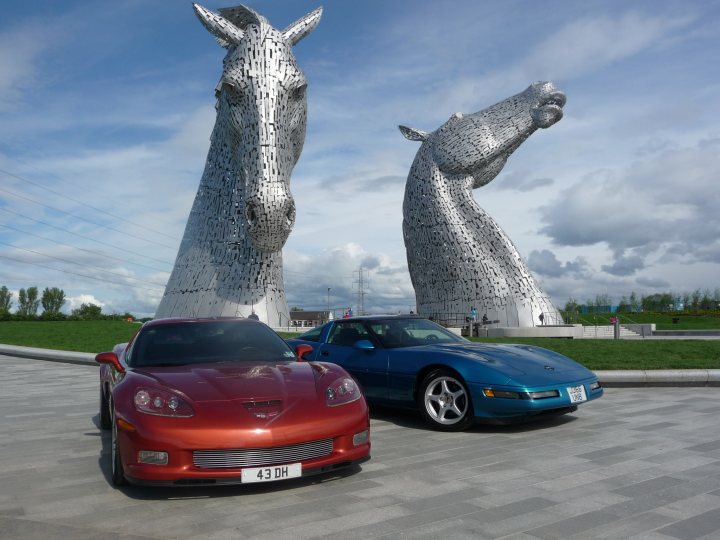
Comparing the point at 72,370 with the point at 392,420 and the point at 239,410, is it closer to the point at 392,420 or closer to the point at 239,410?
the point at 392,420

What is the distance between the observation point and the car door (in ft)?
22.0

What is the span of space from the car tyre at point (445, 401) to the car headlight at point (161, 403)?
2913 mm

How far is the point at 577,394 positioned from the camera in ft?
20.0

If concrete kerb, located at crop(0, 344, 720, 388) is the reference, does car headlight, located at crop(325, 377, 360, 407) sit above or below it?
above

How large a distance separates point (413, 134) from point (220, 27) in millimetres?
11714

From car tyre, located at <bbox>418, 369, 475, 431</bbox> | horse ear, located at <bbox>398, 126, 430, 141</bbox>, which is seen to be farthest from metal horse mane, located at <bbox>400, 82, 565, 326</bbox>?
car tyre, located at <bbox>418, 369, 475, 431</bbox>

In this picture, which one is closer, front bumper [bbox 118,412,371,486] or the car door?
front bumper [bbox 118,412,371,486]

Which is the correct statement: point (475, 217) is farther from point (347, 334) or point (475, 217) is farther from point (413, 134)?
point (347, 334)

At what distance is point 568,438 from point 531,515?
7.83 feet

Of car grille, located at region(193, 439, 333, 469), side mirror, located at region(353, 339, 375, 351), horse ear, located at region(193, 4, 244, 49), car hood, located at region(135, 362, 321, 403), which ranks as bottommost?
car grille, located at region(193, 439, 333, 469)

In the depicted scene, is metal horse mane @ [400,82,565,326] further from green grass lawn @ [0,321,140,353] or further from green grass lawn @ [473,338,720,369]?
green grass lawn @ [0,321,140,353]

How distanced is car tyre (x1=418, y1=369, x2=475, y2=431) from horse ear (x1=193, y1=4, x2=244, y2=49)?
1791cm

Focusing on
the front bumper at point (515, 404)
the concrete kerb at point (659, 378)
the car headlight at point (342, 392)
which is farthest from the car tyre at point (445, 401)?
the concrete kerb at point (659, 378)

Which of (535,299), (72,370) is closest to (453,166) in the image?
(535,299)
